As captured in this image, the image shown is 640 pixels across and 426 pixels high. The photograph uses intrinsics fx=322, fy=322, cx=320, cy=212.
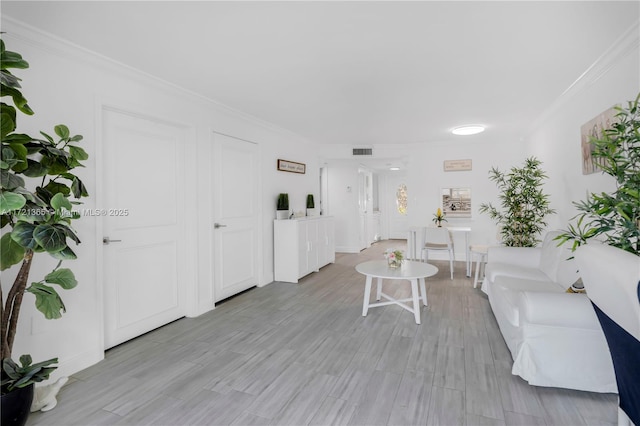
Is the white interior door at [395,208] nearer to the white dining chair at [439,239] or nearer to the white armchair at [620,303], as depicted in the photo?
the white dining chair at [439,239]

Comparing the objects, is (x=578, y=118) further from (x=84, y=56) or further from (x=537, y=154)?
(x=84, y=56)

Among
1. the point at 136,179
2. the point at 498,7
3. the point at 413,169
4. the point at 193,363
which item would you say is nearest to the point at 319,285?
the point at 193,363

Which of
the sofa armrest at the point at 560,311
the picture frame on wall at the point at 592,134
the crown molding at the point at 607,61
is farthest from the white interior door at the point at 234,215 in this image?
the crown molding at the point at 607,61

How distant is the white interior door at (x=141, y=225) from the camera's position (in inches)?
109

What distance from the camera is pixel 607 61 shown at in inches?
105

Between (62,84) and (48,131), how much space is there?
371 millimetres

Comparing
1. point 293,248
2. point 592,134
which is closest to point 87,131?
point 293,248

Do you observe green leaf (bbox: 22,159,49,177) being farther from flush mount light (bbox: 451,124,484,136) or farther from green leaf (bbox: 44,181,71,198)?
flush mount light (bbox: 451,124,484,136)

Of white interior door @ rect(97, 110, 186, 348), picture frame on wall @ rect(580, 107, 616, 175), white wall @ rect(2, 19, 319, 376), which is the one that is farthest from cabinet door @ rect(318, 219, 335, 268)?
picture frame on wall @ rect(580, 107, 616, 175)

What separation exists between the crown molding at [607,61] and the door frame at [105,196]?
3.80 metres

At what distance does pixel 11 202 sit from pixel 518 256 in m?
4.39

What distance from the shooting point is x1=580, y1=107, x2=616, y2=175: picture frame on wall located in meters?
2.67

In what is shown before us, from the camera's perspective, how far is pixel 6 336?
1814mm

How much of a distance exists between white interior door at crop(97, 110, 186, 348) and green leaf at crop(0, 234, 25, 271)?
91cm
